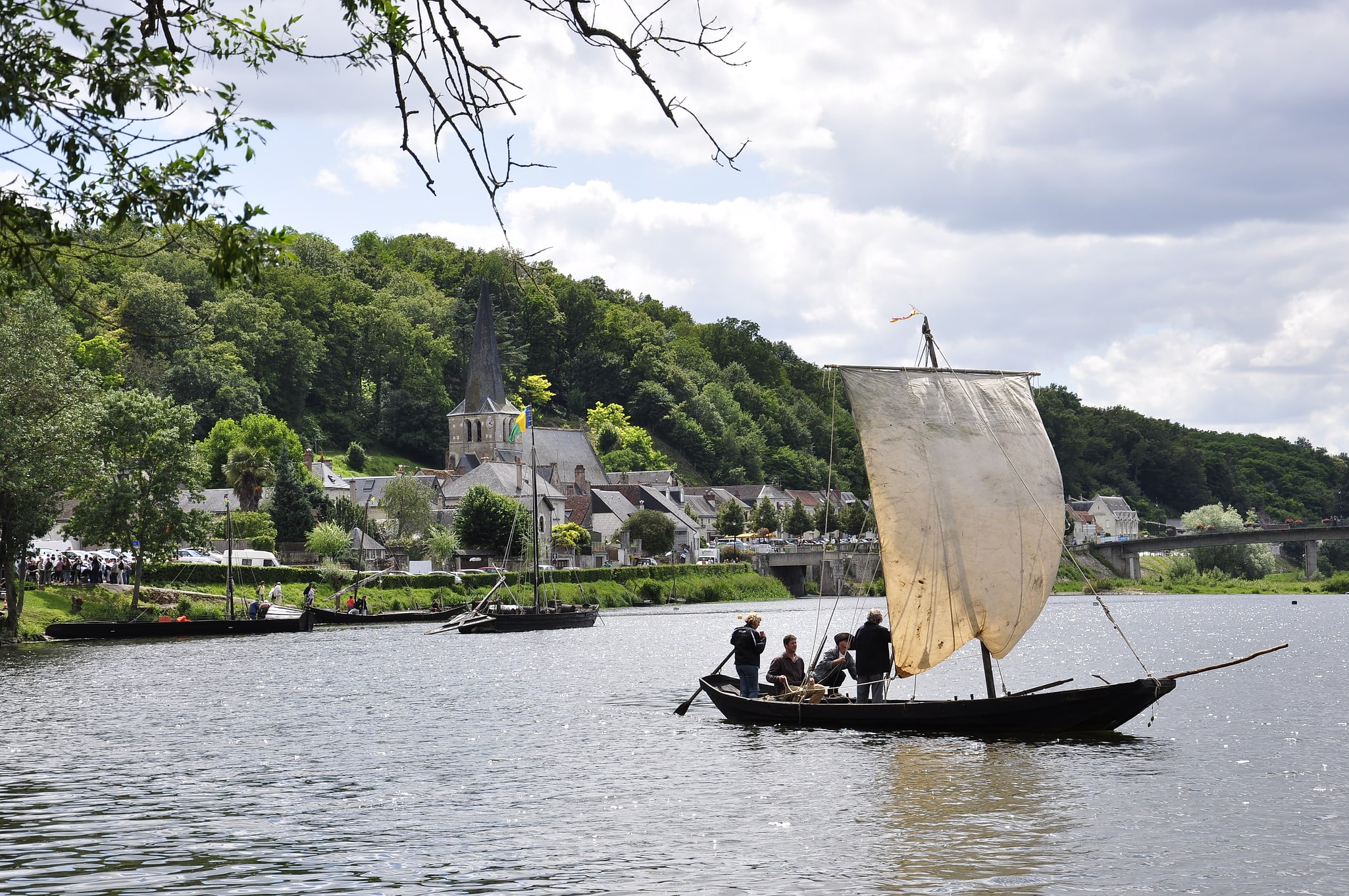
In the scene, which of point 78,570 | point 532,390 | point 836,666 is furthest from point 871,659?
point 532,390

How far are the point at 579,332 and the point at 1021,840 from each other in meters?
172

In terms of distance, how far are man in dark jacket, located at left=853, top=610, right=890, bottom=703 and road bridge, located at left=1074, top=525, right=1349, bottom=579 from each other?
11109 centimetres

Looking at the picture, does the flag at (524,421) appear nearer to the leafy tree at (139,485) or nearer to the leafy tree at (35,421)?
the leafy tree at (139,485)

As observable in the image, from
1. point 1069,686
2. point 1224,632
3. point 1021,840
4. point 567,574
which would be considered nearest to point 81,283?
point 1021,840

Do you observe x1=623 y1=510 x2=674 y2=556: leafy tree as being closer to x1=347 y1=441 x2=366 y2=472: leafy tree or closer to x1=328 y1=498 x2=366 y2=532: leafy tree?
x1=347 y1=441 x2=366 y2=472: leafy tree

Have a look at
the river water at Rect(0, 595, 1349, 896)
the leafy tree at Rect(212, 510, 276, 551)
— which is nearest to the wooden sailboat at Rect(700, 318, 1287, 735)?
the river water at Rect(0, 595, 1349, 896)

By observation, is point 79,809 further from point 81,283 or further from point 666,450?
point 666,450

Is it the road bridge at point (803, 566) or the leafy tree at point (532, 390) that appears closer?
the road bridge at point (803, 566)

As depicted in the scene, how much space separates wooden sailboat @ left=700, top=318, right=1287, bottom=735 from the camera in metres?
28.9

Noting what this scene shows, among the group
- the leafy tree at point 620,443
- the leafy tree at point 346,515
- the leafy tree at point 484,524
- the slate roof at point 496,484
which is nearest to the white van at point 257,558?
the leafy tree at point 346,515

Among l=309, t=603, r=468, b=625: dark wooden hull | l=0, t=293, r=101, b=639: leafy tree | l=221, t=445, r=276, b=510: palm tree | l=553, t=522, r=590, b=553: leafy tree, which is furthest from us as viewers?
l=553, t=522, r=590, b=553: leafy tree

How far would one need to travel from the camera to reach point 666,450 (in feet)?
627

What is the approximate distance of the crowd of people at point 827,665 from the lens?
28.7m

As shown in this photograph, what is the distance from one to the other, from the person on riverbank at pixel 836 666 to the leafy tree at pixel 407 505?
80.2 m
